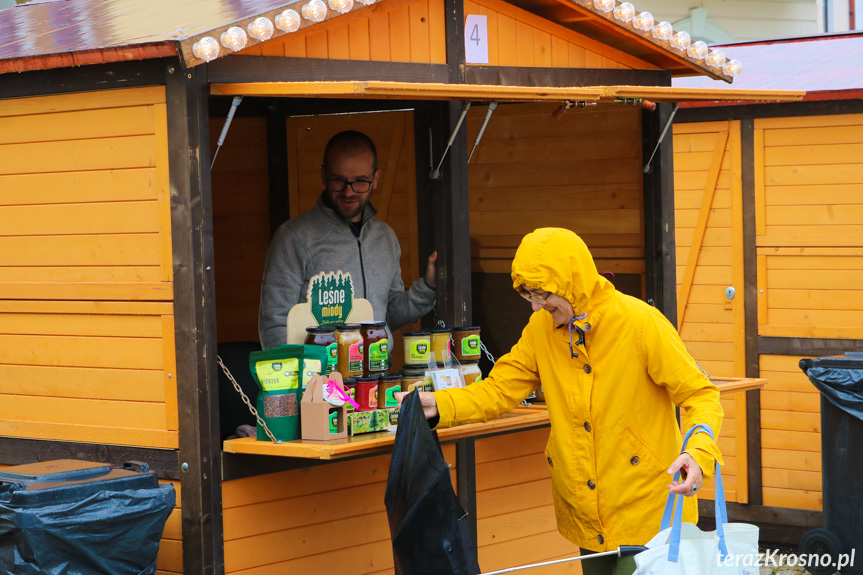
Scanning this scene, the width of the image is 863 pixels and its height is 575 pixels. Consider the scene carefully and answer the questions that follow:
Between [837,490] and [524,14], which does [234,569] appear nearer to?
[524,14]

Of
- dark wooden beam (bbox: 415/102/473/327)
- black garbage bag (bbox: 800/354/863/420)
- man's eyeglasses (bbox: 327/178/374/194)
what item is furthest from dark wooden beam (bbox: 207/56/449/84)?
black garbage bag (bbox: 800/354/863/420)

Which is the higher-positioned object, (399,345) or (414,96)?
(414,96)

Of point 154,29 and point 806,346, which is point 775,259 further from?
point 154,29

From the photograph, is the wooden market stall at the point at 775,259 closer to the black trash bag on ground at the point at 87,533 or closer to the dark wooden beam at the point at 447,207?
the dark wooden beam at the point at 447,207

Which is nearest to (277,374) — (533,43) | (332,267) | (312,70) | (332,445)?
(332,445)

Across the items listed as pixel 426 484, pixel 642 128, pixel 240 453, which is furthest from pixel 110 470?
pixel 642 128

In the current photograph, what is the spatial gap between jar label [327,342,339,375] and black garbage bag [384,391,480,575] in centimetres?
40

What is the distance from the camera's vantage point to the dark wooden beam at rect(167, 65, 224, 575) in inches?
156

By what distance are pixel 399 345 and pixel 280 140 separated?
141 cm

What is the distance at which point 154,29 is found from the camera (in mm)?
4102

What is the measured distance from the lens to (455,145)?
514cm

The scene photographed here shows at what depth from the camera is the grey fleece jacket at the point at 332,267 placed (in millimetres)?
4668

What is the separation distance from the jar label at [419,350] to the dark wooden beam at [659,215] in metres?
1.68

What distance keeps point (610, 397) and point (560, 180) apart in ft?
8.12
